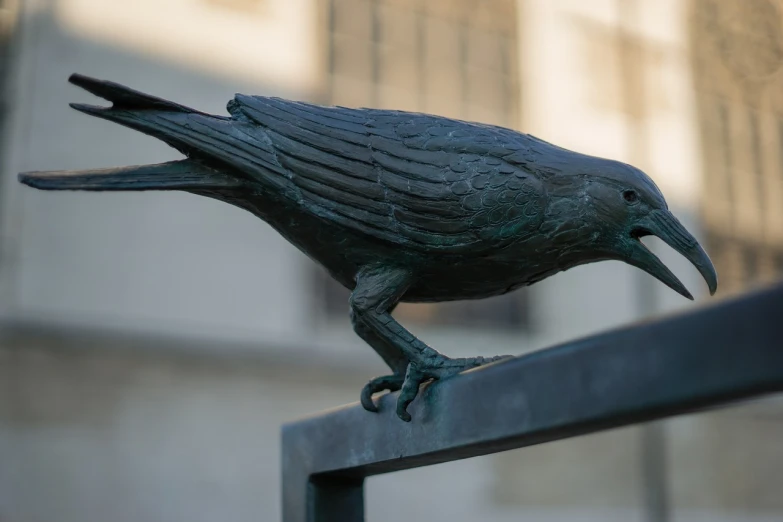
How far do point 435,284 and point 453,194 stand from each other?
0.37ft

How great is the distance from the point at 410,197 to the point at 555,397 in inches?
13.9

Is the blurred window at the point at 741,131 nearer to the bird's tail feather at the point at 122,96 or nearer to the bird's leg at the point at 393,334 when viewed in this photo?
the bird's leg at the point at 393,334

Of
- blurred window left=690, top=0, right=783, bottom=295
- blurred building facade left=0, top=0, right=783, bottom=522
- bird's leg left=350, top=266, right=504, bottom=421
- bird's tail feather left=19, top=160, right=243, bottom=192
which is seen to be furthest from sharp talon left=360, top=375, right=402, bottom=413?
blurred window left=690, top=0, right=783, bottom=295

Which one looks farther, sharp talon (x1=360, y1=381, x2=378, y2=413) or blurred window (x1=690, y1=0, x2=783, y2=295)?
blurred window (x1=690, y1=0, x2=783, y2=295)

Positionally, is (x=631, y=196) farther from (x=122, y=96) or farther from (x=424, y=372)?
(x=122, y=96)

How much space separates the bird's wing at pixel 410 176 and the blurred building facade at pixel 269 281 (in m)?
3.84

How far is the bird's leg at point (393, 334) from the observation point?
0.98 m

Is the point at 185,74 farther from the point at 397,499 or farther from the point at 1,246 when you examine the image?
the point at 397,499

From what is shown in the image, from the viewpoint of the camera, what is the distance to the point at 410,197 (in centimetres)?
103

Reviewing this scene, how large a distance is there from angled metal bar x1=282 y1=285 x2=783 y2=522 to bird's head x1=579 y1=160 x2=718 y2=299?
258mm

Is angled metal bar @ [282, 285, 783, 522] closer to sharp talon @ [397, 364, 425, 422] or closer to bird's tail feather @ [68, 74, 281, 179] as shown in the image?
sharp talon @ [397, 364, 425, 422]

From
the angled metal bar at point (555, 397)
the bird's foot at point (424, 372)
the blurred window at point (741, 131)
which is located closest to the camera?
the angled metal bar at point (555, 397)

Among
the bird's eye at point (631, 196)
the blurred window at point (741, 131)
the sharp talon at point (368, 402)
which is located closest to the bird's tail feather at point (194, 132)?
the sharp talon at point (368, 402)

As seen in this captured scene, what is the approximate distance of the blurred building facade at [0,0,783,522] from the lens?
182 inches
